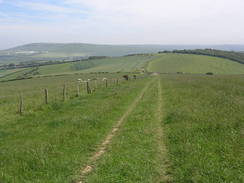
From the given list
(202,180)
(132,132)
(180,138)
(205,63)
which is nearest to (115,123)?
(132,132)

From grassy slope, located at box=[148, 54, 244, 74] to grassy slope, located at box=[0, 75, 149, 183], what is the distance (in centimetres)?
9662

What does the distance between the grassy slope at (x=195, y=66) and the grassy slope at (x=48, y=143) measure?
96.6m

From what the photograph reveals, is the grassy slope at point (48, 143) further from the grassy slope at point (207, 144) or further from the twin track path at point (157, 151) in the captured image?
the grassy slope at point (207, 144)

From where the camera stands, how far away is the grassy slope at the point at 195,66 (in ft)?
365

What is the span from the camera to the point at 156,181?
6727mm

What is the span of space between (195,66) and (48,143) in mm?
118699

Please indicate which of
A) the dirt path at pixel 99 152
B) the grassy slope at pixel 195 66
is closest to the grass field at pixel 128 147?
the dirt path at pixel 99 152

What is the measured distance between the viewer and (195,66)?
122 metres

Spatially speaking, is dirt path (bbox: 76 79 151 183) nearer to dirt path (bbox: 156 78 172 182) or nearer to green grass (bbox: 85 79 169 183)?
green grass (bbox: 85 79 169 183)

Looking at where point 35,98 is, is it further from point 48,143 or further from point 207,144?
point 207,144

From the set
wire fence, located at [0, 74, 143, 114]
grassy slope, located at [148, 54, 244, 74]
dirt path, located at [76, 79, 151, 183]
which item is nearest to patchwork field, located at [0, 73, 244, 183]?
dirt path, located at [76, 79, 151, 183]

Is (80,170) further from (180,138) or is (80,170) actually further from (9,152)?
(180,138)

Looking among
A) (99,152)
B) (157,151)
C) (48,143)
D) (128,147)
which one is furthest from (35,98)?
(157,151)

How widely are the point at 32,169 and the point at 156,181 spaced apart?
3.84 m
